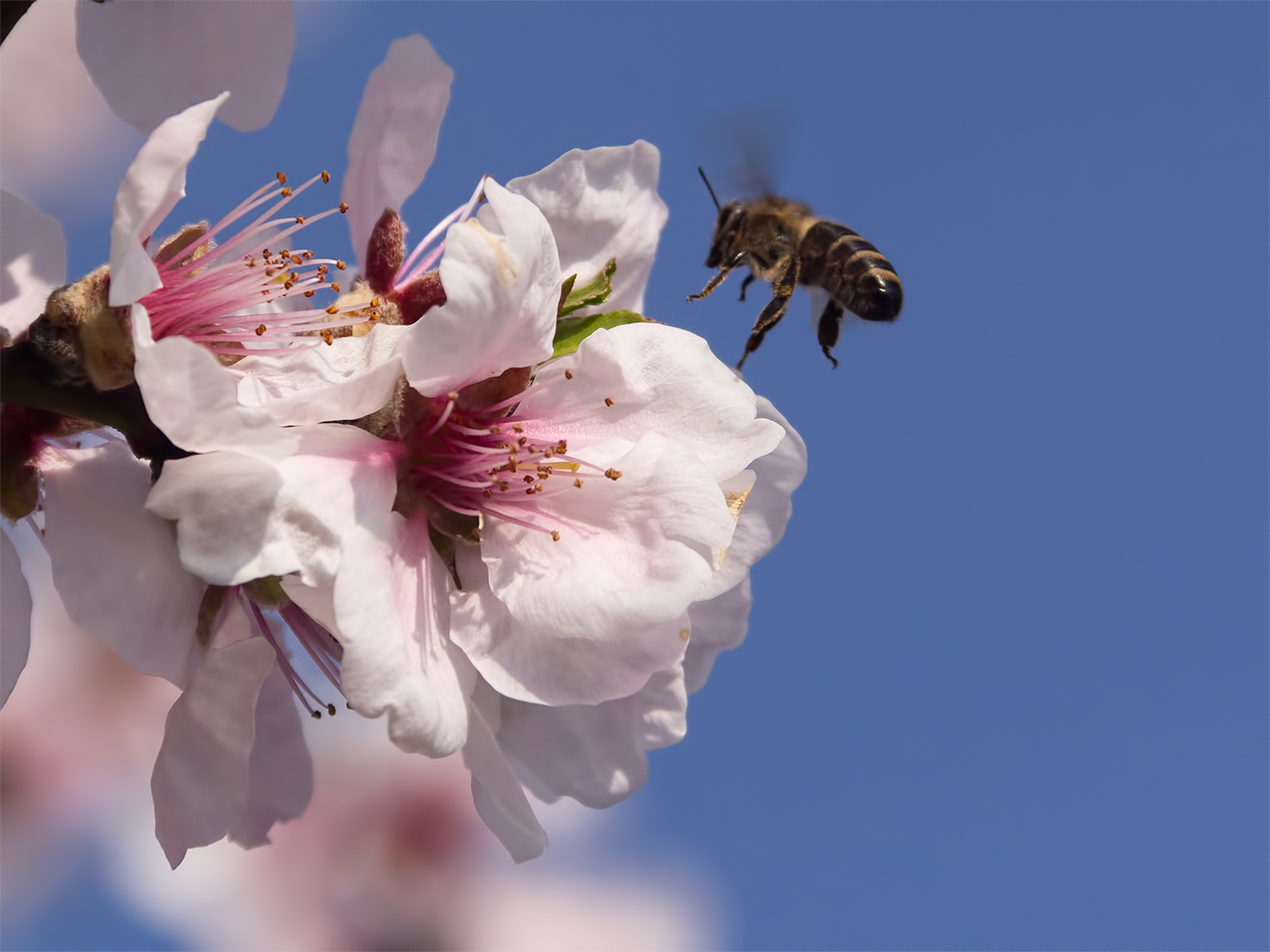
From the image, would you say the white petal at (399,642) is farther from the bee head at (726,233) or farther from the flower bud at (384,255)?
the bee head at (726,233)

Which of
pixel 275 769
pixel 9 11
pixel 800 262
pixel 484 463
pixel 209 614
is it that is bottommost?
pixel 275 769

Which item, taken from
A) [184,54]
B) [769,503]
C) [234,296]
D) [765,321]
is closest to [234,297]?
[234,296]

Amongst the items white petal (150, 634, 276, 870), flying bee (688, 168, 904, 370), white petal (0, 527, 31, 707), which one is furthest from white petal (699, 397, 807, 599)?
white petal (0, 527, 31, 707)

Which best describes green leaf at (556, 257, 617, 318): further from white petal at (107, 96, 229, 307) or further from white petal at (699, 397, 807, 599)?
white petal at (107, 96, 229, 307)

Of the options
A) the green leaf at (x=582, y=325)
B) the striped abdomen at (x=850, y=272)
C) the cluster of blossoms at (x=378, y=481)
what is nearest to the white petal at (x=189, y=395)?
the cluster of blossoms at (x=378, y=481)

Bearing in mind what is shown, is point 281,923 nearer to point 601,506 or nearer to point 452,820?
point 452,820

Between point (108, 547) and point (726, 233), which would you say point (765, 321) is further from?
point (108, 547)
